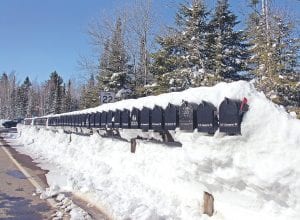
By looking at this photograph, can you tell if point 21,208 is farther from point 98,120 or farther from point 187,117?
point 98,120

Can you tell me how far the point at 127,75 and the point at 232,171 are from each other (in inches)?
1299

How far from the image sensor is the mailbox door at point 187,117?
572 cm

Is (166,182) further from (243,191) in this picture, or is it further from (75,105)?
(75,105)

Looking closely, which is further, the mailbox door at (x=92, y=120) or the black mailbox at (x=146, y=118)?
the mailbox door at (x=92, y=120)

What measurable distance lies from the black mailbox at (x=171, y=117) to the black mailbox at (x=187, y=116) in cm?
23

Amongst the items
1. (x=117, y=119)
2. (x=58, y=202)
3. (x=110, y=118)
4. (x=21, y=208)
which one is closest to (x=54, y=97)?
(x=110, y=118)

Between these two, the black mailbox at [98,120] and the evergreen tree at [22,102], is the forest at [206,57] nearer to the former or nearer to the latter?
the black mailbox at [98,120]

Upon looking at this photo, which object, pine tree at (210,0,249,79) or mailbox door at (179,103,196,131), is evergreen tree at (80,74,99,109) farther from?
mailbox door at (179,103,196,131)

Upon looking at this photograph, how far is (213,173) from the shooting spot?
201 inches

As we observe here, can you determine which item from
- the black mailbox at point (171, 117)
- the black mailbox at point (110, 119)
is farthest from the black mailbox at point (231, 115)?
the black mailbox at point (110, 119)

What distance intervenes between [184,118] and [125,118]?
11.6 feet

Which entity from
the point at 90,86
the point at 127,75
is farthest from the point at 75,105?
the point at 127,75

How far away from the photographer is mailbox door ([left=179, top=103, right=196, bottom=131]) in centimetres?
572

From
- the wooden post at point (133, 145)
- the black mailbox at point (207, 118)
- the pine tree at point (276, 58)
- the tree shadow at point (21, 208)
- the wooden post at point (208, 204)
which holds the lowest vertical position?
the tree shadow at point (21, 208)
